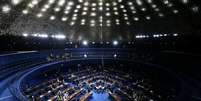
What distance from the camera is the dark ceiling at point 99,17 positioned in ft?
98.5

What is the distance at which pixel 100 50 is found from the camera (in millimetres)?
41688

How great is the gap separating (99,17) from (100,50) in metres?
6.70

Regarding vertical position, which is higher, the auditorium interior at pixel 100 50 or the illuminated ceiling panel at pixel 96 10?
the illuminated ceiling panel at pixel 96 10

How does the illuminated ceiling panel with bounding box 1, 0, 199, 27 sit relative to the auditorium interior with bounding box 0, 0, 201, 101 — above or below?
above

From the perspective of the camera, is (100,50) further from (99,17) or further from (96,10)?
(96,10)

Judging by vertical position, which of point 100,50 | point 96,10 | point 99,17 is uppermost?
point 96,10

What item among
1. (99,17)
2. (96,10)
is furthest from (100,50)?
(96,10)

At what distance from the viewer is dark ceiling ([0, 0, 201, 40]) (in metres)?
30.0

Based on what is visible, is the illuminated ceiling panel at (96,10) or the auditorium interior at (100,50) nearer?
the auditorium interior at (100,50)

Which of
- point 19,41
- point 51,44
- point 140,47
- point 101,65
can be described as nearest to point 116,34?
point 140,47

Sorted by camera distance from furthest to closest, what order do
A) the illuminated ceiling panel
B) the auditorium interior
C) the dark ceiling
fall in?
the illuminated ceiling panel → the dark ceiling → the auditorium interior

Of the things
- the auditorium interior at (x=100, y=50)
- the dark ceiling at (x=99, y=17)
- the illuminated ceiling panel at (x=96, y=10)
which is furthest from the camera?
the illuminated ceiling panel at (x=96, y=10)

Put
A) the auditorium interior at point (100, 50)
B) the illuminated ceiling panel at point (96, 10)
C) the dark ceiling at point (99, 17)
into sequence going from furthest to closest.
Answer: the illuminated ceiling panel at point (96, 10) < the dark ceiling at point (99, 17) < the auditorium interior at point (100, 50)

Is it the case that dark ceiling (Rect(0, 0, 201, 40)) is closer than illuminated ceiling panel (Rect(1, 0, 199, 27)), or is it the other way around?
dark ceiling (Rect(0, 0, 201, 40))
